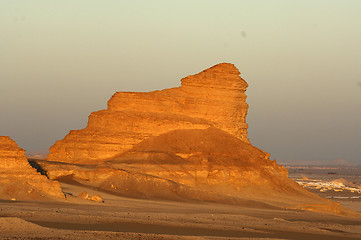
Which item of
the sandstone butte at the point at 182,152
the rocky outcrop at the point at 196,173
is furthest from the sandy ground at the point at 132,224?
the sandstone butte at the point at 182,152

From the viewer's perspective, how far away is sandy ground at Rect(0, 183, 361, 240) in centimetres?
2272

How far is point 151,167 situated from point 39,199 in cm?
1638

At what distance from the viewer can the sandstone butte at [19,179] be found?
36000 mm

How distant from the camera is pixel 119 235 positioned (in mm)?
23250

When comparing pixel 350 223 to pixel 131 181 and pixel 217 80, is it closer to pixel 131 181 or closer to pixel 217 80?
pixel 131 181

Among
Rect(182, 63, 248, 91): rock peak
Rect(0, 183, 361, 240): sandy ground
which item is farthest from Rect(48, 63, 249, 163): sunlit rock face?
Rect(0, 183, 361, 240): sandy ground

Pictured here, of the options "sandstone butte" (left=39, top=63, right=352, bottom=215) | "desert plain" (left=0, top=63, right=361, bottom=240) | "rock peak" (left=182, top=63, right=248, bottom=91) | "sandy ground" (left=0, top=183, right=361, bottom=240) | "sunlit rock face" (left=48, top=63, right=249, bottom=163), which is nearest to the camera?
"sandy ground" (left=0, top=183, right=361, bottom=240)

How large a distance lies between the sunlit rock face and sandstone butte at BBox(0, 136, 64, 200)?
689 inches

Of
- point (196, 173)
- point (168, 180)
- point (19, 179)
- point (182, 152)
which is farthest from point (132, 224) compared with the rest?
point (182, 152)

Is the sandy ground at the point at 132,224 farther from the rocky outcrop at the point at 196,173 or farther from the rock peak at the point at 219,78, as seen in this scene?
the rock peak at the point at 219,78

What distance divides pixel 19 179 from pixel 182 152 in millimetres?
20409

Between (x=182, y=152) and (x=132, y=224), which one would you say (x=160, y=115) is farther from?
(x=132, y=224)

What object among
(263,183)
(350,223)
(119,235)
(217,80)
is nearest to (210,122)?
(217,80)

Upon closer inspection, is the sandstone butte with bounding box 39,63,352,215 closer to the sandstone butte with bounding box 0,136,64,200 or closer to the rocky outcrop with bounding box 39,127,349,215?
the rocky outcrop with bounding box 39,127,349,215
